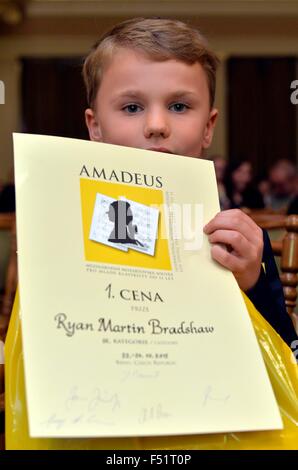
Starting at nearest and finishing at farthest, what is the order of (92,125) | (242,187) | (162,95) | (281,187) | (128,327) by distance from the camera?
(128,327) < (162,95) < (92,125) < (242,187) < (281,187)

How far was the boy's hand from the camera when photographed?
65cm

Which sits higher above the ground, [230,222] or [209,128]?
[209,128]

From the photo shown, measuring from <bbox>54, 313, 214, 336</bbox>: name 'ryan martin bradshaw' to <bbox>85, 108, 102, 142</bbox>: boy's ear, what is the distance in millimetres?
362

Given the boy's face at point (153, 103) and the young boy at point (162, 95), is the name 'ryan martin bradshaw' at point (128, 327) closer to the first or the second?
the young boy at point (162, 95)

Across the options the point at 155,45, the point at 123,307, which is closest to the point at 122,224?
the point at 123,307

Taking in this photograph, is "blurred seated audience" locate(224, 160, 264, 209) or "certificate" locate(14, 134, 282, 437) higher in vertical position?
"blurred seated audience" locate(224, 160, 264, 209)

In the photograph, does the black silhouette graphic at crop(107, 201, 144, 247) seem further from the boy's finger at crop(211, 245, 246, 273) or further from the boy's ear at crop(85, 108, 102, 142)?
the boy's ear at crop(85, 108, 102, 142)

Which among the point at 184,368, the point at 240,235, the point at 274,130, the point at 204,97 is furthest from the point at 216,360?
the point at 274,130

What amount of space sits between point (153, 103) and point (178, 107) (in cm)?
4

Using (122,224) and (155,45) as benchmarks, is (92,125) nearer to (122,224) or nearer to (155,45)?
(155,45)

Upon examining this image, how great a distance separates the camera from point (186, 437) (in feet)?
1.92

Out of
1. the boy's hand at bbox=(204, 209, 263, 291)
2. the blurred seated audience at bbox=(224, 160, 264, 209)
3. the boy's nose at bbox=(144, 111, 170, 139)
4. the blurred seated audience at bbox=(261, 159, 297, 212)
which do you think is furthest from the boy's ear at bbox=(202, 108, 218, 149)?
the blurred seated audience at bbox=(261, 159, 297, 212)

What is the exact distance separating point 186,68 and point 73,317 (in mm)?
384

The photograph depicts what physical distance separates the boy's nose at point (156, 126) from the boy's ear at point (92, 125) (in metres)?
0.11
